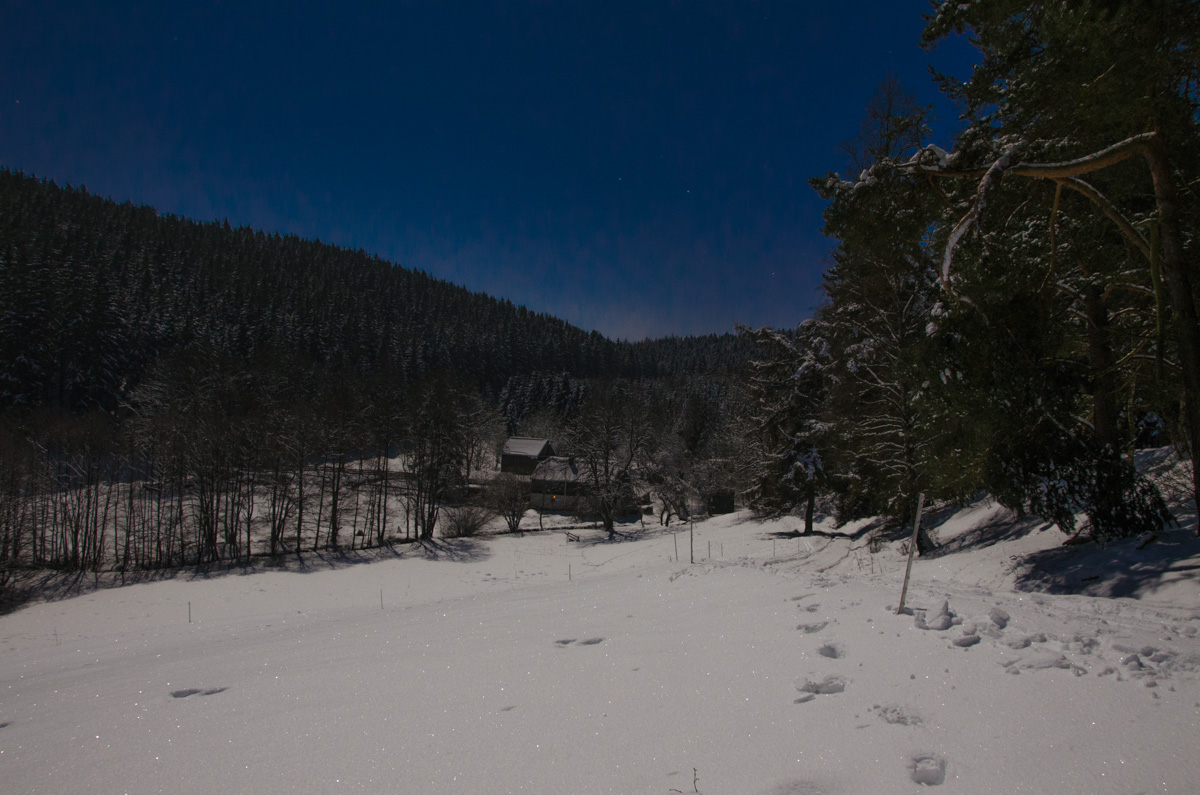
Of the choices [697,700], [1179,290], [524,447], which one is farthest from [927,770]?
[524,447]

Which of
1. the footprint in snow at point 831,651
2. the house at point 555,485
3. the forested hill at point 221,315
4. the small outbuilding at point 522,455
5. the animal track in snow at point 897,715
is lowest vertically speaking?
the house at point 555,485

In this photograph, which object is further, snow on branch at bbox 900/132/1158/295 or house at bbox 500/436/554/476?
house at bbox 500/436/554/476

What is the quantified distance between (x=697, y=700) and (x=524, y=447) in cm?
5168

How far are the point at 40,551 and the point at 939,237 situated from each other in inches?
1477

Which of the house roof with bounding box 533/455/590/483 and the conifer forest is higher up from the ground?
the conifer forest

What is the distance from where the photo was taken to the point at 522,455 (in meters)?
52.9

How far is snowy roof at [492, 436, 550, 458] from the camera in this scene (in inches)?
2095

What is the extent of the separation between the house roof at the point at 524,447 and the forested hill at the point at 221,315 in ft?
33.8

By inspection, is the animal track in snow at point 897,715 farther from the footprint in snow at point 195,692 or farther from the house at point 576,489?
the house at point 576,489

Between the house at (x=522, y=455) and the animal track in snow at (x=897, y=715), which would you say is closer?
the animal track in snow at (x=897, y=715)

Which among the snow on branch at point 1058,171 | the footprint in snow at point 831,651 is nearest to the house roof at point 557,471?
the snow on branch at point 1058,171

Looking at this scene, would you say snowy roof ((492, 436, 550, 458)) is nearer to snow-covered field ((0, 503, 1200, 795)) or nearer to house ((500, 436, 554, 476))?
house ((500, 436, 554, 476))

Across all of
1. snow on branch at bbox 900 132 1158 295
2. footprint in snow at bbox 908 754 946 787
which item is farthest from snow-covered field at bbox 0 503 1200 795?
snow on branch at bbox 900 132 1158 295

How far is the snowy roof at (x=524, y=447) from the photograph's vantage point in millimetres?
53219
